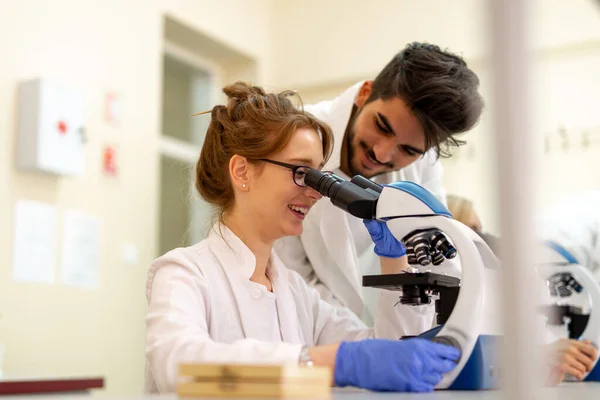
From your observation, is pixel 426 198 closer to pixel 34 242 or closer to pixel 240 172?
pixel 240 172

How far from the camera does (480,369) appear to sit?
133 centimetres

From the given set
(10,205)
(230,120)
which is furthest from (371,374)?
(10,205)

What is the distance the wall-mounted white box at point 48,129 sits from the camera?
3490mm

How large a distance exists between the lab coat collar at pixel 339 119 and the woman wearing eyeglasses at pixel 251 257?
9.7 inches

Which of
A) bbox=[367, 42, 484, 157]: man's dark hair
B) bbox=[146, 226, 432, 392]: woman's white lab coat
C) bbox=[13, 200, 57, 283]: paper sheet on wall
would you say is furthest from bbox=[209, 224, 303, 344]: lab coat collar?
bbox=[13, 200, 57, 283]: paper sheet on wall

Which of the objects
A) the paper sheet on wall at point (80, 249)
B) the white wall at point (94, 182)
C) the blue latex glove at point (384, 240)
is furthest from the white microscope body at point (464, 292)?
the paper sheet on wall at point (80, 249)

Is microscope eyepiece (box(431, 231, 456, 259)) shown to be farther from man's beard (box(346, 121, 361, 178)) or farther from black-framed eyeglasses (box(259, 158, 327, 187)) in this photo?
man's beard (box(346, 121, 361, 178))

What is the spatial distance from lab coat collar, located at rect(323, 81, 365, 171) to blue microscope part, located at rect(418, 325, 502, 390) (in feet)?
2.90

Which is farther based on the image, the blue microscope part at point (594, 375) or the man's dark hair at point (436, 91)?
the man's dark hair at point (436, 91)

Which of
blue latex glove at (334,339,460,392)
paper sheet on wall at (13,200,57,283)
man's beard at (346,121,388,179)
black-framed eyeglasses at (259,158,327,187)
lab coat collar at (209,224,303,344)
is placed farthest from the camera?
paper sheet on wall at (13,200,57,283)

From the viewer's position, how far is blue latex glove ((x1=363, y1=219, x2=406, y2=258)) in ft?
5.40

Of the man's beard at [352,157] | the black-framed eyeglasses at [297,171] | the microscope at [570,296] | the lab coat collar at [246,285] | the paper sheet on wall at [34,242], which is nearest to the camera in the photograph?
the lab coat collar at [246,285]

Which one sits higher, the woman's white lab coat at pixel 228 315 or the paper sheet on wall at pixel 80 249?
the paper sheet on wall at pixel 80 249

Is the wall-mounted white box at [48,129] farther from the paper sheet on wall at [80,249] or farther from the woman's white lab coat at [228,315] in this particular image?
the woman's white lab coat at [228,315]
